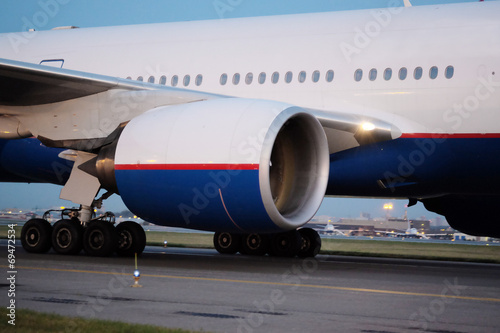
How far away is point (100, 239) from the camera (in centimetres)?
1127

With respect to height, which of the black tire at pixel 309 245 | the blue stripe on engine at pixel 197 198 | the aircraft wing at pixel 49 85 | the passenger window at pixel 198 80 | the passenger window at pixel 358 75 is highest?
the passenger window at pixel 198 80

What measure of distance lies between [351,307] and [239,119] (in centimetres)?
327

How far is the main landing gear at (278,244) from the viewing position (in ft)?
44.4

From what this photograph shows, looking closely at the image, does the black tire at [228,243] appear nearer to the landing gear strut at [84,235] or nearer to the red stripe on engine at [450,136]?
the landing gear strut at [84,235]

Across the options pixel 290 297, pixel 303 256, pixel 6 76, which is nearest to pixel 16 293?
pixel 290 297

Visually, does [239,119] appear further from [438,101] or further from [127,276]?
[438,101]

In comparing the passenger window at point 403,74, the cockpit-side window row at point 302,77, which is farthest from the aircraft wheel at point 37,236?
the passenger window at point 403,74

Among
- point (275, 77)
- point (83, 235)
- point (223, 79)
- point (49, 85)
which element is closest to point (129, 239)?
point (83, 235)

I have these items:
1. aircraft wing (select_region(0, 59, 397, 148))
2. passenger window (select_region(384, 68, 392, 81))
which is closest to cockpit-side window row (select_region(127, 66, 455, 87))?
passenger window (select_region(384, 68, 392, 81))

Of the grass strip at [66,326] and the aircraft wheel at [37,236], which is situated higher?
the aircraft wheel at [37,236]

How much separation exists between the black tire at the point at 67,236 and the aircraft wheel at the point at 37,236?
0.25 metres

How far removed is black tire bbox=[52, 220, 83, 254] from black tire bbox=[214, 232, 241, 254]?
140 inches

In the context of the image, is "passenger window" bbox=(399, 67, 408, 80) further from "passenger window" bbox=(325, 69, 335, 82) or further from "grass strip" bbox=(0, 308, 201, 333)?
"grass strip" bbox=(0, 308, 201, 333)

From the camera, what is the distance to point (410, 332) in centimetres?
520
